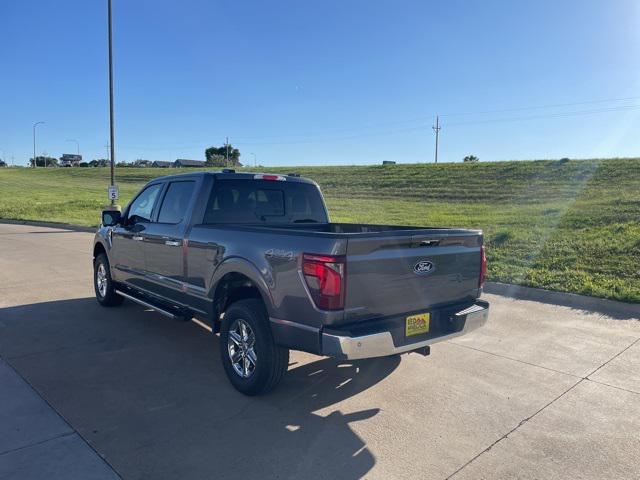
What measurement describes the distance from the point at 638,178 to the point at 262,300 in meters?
21.9

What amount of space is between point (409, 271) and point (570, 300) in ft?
15.5

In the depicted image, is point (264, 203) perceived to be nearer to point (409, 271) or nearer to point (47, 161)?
point (409, 271)

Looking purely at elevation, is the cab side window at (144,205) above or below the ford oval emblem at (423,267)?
above

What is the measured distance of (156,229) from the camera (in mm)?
5523

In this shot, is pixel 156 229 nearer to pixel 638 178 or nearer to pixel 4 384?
pixel 4 384

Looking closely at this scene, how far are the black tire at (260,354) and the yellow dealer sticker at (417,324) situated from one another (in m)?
0.96

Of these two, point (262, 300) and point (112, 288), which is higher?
point (262, 300)

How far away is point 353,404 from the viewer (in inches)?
159

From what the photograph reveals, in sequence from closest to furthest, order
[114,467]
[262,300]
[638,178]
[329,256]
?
[114,467] → [329,256] → [262,300] → [638,178]

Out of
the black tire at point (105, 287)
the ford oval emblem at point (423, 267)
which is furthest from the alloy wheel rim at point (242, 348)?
the black tire at point (105, 287)

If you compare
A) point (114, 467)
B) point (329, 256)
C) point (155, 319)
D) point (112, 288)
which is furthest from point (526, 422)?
point (112, 288)

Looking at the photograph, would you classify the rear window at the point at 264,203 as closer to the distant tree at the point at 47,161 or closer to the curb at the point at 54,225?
the curb at the point at 54,225

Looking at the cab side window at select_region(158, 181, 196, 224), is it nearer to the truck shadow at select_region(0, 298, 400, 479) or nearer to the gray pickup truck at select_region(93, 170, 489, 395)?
the gray pickup truck at select_region(93, 170, 489, 395)

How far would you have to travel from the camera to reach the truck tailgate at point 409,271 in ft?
11.7
